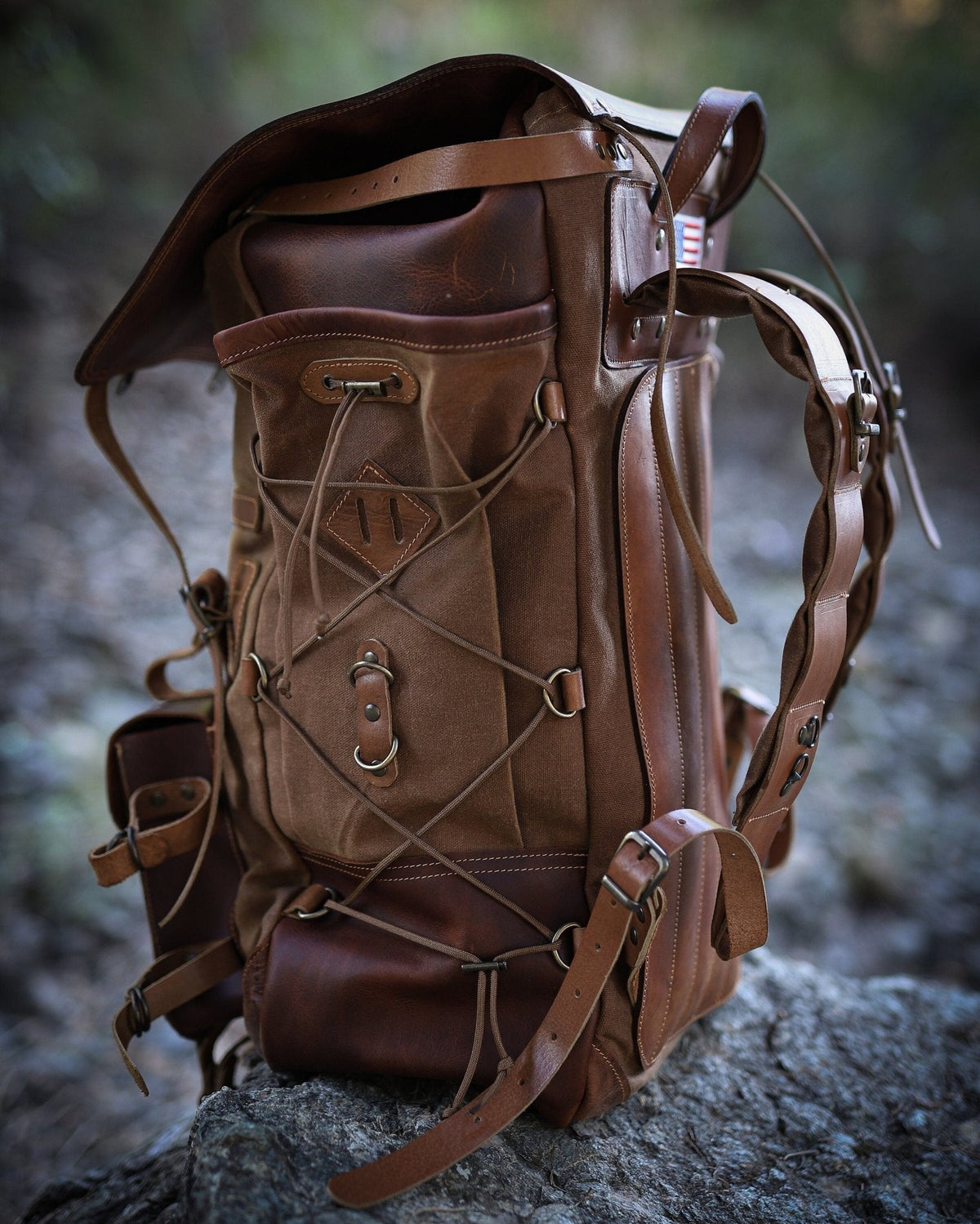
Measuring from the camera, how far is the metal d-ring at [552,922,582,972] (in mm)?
1052

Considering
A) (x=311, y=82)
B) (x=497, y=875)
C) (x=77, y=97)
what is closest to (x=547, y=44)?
(x=311, y=82)

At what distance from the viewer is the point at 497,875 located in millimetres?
1084

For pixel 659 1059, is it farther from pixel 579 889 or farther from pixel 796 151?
pixel 796 151

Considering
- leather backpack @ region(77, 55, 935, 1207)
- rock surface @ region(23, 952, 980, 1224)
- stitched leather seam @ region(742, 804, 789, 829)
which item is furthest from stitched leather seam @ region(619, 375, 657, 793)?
rock surface @ region(23, 952, 980, 1224)

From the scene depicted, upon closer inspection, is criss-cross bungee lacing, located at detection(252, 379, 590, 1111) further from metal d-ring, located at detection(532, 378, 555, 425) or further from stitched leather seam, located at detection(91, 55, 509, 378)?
stitched leather seam, located at detection(91, 55, 509, 378)

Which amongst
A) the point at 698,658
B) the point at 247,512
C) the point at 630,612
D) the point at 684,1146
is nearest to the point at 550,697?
the point at 630,612

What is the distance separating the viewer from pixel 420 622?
1.03m

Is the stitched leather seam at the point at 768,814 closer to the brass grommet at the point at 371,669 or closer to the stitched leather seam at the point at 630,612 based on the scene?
the stitched leather seam at the point at 630,612

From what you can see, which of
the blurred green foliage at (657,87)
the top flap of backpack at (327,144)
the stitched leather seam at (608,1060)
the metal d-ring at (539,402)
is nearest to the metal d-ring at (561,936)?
the stitched leather seam at (608,1060)

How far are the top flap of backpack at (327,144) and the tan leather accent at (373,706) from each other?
58 cm

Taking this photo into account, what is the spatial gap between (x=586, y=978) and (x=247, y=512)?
2.54ft

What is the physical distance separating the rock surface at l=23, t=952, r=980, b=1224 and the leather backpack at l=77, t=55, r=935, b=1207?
6cm

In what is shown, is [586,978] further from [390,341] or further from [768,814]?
[390,341]

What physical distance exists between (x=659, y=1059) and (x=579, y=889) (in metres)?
0.27
